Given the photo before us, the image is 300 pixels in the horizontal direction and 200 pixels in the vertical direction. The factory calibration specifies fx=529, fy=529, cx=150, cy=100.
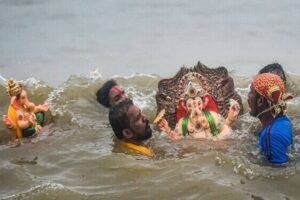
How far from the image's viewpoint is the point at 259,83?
4.60 metres

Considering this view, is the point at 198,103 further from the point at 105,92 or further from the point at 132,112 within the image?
the point at 105,92

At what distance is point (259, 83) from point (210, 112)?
3.61 ft

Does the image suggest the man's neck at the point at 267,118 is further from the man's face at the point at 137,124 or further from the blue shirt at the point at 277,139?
the man's face at the point at 137,124

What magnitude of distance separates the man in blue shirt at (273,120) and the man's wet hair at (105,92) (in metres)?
2.59

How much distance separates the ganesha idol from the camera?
550 cm

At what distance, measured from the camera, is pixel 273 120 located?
4.57 metres

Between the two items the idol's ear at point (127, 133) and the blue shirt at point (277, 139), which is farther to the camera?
the idol's ear at point (127, 133)

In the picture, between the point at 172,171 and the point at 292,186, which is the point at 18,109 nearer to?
the point at 172,171

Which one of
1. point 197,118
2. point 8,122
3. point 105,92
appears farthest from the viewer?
point 105,92

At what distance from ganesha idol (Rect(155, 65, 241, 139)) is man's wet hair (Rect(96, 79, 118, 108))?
49.9 inches

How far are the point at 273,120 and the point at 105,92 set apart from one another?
2838mm

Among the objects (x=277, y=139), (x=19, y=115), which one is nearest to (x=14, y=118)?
(x=19, y=115)

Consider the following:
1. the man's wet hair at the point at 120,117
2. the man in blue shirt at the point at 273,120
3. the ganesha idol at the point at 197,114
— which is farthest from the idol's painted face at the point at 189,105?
the man in blue shirt at the point at 273,120

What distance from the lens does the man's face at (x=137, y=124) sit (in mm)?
5398
